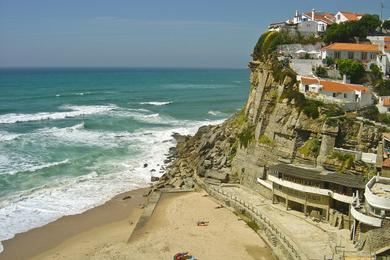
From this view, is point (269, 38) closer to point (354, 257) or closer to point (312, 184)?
point (312, 184)

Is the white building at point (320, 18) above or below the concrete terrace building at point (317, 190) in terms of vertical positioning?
above

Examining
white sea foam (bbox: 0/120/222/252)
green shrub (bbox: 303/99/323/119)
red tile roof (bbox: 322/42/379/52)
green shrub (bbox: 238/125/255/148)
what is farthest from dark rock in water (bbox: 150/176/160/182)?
red tile roof (bbox: 322/42/379/52)

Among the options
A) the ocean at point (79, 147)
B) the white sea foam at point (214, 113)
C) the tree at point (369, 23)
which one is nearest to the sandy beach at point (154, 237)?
the ocean at point (79, 147)

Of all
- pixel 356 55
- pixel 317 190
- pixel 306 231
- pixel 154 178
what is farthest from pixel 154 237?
pixel 356 55

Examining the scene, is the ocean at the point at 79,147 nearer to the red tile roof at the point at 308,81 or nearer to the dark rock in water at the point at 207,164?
the dark rock in water at the point at 207,164

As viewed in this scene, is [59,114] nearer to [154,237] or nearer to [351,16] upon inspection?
[351,16]

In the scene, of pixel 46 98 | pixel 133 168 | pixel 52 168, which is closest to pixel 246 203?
pixel 133 168
